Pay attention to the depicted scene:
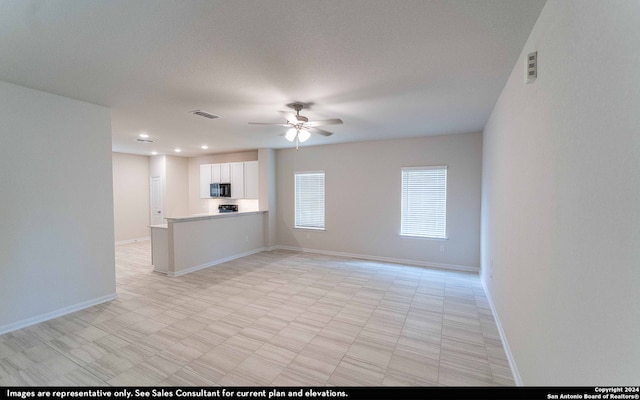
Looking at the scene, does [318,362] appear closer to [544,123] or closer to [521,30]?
[544,123]

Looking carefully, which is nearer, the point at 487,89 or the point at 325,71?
the point at 325,71

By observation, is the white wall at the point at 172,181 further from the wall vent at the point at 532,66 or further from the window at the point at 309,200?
the wall vent at the point at 532,66

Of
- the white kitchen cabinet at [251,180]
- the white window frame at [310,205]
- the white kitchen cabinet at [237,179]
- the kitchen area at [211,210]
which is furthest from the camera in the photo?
the white kitchen cabinet at [237,179]

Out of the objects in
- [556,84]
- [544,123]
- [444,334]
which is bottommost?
[444,334]

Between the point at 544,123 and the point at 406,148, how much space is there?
157 inches

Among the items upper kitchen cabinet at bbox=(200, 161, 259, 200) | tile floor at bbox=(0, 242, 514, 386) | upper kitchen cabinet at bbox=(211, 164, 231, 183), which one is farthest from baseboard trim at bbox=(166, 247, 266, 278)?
upper kitchen cabinet at bbox=(211, 164, 231, 183)

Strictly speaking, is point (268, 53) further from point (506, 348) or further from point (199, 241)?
point (199, 241)

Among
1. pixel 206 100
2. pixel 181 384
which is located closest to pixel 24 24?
pixel 206 100

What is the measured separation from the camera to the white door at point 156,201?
26.9ft

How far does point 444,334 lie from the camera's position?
2.82 m

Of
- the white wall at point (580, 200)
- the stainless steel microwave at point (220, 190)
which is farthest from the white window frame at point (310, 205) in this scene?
the white wall at point (580, 200)

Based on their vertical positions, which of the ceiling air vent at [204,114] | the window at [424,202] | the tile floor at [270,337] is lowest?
the tile floor at [270,337]

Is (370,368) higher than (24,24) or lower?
lower

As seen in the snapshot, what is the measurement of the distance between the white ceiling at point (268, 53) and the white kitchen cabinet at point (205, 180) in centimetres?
423
